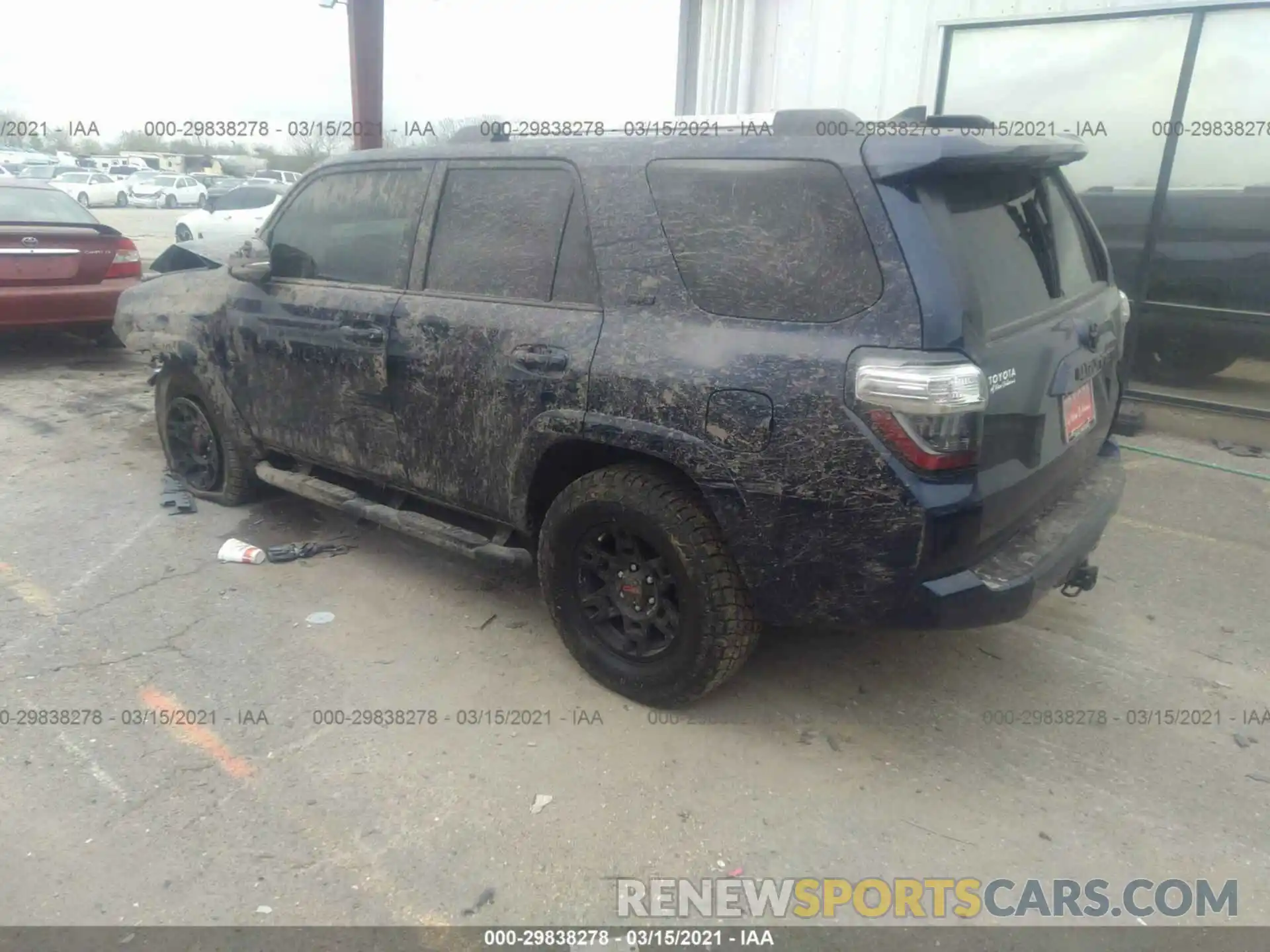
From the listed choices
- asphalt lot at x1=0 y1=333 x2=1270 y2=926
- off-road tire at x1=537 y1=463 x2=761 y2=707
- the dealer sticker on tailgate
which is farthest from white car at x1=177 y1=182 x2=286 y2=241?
the dealer sticker on tailgate

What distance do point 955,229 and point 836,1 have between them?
566 cm

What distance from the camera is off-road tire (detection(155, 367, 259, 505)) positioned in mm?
4680

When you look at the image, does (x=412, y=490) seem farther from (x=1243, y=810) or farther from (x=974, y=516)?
(x=1243, y=810)

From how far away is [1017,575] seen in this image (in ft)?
8.78

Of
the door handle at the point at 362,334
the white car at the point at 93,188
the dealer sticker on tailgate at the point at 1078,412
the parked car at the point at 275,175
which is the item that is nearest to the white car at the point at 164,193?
the white car at the point at 93,188

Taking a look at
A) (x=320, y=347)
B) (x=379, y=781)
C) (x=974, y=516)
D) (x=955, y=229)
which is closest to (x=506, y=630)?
(x=379, y=781)

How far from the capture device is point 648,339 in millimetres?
2895

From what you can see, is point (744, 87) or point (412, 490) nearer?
point (412, 490)

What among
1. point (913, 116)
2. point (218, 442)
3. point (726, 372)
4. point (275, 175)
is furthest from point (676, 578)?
point (275, 175)

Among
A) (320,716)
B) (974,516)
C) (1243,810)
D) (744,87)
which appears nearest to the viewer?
(974,516)

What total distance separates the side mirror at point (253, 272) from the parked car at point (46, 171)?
109 feet

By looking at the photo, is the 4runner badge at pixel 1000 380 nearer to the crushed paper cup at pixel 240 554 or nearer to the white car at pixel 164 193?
the crushed paper cup at pixel 240 554

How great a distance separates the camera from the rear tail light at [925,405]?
2.43 m

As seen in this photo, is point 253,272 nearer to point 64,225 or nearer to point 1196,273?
point 64,225
